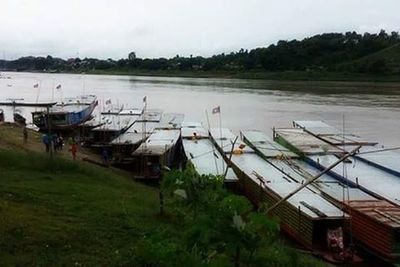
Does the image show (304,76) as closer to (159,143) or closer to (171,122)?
(171,122)

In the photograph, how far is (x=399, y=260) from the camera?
14820 millimetres

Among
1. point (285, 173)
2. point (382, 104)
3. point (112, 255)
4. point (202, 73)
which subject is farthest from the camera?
point (202, 73)

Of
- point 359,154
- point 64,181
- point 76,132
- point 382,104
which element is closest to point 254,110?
point 382,104

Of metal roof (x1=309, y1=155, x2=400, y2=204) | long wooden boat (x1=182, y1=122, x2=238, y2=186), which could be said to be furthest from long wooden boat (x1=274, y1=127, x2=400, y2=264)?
long wooden boat (x1=182, y1=122, x2=238, y2=186)

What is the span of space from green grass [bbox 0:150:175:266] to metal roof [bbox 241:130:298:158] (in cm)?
915

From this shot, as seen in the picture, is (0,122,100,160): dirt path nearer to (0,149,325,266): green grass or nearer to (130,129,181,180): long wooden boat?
(130,129,181,180): long wooden boat

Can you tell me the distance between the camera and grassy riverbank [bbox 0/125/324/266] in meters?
9.47

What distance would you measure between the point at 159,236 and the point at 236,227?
1251 mm

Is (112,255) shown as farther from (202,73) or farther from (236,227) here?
(202,73)

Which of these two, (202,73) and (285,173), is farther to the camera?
(202,73)

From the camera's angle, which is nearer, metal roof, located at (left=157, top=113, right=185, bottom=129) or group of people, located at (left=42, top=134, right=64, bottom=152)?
group of people, located at (left=42, top=134, right=64, bottom=152)

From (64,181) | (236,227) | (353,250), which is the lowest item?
(353,250)

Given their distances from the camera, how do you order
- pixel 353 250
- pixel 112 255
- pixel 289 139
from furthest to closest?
pixel 289 139 → pixel 353 250 → pixel 112 255

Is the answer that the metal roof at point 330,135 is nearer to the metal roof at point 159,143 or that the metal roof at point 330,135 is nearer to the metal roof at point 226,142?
the metal roof at point 226,142
